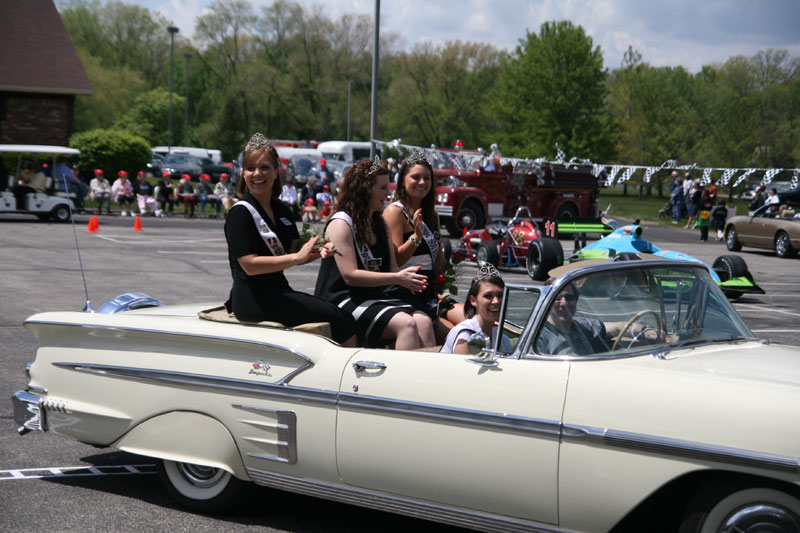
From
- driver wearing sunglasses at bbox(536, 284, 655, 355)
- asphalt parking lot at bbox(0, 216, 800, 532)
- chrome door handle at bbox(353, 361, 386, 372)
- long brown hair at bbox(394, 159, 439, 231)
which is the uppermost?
long brown hair at bbox(394, 159, 439, 231)

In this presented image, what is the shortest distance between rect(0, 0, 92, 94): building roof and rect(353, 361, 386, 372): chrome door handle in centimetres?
3403

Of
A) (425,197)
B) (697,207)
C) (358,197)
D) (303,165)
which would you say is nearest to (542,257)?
(425,197)

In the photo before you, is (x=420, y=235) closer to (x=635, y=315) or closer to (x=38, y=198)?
(x=635, y=315)

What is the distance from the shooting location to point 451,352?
14.2ft

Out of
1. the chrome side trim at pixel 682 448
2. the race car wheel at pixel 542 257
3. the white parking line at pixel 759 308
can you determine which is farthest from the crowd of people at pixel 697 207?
the chrome side trim at pixel 682 448

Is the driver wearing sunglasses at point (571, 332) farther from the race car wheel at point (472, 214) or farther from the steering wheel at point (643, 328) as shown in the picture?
the race car wheel at point (472, 214)

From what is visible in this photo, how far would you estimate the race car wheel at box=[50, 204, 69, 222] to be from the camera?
949 inches

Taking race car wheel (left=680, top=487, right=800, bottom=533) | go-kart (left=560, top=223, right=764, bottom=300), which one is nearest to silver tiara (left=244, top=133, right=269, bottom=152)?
race car wheel (left=680, top=487, right=800, bottom=533)

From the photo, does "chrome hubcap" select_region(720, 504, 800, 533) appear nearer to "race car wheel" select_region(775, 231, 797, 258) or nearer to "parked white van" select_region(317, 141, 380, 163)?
"race car wheel" select_region(775, 231, 797, 258)

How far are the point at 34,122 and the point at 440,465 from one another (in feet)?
115

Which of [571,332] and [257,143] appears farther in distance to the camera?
[257,143]

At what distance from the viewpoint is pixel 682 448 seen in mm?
3307

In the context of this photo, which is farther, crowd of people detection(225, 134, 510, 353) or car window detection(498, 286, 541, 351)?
crowd of people detection(225, 134, 510, 353)

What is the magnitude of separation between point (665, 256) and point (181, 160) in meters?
43.3
